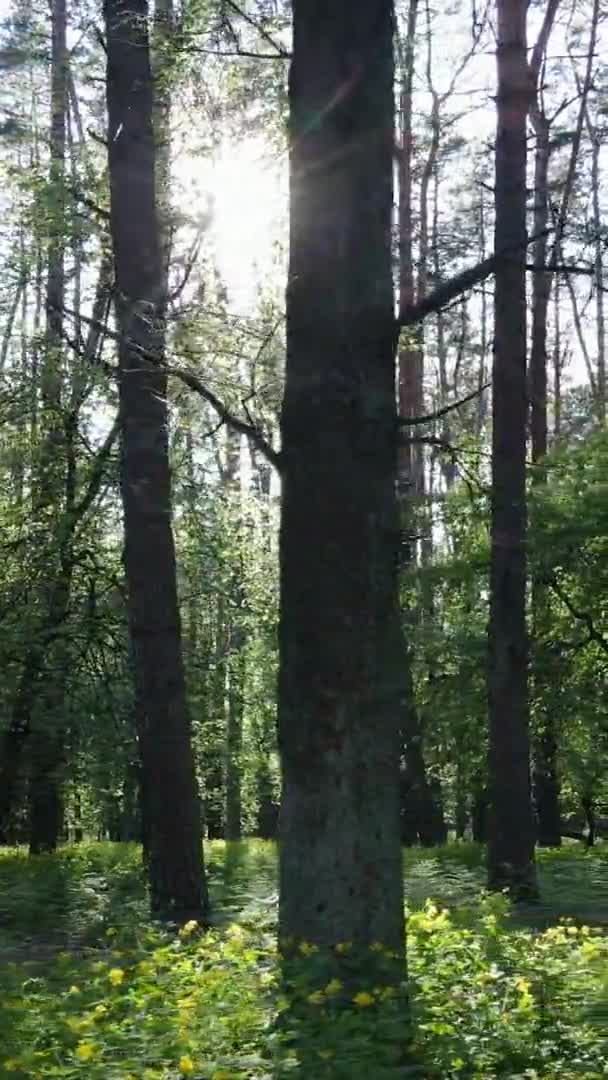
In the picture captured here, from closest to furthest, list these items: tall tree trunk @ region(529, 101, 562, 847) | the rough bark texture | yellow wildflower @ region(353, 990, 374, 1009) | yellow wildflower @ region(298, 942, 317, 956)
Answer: yellow wildflower @ region(353, 990, 374, 1009)
yellow wildflower @ region(298, 942, 317, 956)
the rough bark texture
tall tree trunk @ region(529, 101, 562, 847)

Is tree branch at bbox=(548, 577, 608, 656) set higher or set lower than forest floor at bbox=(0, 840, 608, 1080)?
higher

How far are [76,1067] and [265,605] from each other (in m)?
16.1

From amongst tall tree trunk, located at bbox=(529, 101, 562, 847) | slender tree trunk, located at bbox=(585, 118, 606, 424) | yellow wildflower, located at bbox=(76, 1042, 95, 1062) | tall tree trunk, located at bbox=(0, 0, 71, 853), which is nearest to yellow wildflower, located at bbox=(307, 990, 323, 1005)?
yellow wildflower, located at bbox=(76, 1042, 95, 1062)

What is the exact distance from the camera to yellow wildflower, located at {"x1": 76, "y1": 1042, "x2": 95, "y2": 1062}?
376cm

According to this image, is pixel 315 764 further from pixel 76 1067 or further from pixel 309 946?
pixel 76 1067

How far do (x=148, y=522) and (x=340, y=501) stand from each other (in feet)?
14.2

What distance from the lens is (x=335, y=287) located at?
18.2ft

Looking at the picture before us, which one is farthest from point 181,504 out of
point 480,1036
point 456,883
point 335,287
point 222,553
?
point 480,1036

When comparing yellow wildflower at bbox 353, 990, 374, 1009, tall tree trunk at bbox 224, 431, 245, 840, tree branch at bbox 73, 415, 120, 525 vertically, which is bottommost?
Answer: yellow wildflower at bbox 353, 990, 374, 1009

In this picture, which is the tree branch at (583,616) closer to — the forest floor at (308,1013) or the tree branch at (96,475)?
the tree branch at (96,475)

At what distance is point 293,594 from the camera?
17.9 feet

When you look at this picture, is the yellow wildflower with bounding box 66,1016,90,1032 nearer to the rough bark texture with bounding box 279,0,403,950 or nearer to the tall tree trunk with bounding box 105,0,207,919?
the rough bark texture with bounding box 279,0,403,950

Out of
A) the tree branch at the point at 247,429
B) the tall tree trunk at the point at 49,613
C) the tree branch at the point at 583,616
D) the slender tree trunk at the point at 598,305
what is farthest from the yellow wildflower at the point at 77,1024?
the slender tree trunk at the point at 598,305

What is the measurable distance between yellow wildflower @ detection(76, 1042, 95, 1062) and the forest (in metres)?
0.04
